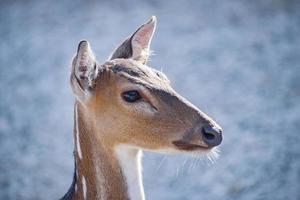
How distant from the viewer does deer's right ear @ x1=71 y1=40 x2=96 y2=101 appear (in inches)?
235

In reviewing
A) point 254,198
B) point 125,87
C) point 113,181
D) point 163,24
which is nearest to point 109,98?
point 125,87

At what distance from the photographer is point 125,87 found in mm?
5938

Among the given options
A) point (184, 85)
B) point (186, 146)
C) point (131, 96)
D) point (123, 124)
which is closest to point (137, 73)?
point (131, 96)

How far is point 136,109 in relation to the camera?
5.88m

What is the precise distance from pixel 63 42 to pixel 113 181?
7.66 metres

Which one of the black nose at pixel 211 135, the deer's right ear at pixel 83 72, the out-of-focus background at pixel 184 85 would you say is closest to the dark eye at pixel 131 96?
the deer's right ear at pixel 83 72

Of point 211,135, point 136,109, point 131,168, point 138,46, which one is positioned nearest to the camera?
point 211,135

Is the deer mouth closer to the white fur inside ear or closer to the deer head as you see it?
the deer head

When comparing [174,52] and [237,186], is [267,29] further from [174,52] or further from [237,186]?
[237,186]

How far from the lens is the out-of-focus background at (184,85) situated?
32.0ft

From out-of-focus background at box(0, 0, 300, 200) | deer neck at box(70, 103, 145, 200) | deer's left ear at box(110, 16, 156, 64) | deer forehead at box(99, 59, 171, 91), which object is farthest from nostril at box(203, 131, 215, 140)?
out-of-focus background at box(0, 0, 300, 200)

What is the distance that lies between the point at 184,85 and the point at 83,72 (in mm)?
5730

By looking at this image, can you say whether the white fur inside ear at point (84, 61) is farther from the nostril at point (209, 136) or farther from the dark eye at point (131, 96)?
the nostril at point (209, 136)

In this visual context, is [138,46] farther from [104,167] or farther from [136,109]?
[104,167]
